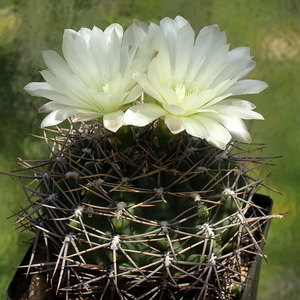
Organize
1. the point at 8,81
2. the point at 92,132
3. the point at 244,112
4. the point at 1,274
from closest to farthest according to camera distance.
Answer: the point at 244,112 < the point at 92,132 < the point at 1,274 < the point at 8,81

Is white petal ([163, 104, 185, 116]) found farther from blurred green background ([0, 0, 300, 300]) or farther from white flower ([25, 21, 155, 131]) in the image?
blurred green background ([0, 0, 300, 300])

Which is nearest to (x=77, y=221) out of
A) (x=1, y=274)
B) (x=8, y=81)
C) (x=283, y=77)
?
(x=1, y=274)

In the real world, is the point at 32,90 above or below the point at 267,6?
below

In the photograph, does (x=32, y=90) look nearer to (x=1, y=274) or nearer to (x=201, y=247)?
(x=201, y=247)

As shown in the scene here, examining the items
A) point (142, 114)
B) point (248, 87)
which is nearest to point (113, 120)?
point (142, 114)

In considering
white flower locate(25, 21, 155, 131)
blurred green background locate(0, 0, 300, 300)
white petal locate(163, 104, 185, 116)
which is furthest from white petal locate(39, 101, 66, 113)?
blurred green background locate(0, 0, 300, 300)

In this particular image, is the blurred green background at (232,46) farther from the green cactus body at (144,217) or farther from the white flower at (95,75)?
the white flower at (95,75)

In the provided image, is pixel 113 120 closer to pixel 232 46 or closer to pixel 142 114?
pixel 142 114
